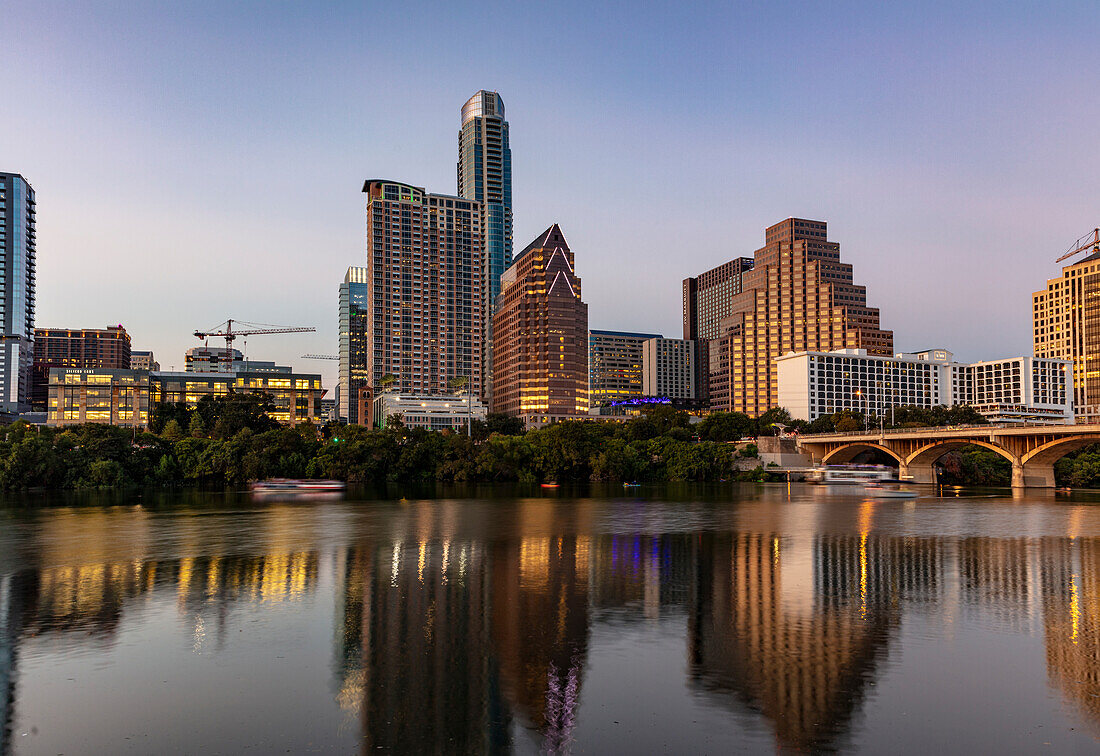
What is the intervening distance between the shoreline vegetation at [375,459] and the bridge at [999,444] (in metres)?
14.4

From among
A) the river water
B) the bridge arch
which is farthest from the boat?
the bridge arch

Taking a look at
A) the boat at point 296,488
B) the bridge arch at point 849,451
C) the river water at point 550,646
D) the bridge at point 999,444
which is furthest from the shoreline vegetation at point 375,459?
the river water at point 550,646

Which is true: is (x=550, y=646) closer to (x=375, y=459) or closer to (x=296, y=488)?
(x=296, y=488)

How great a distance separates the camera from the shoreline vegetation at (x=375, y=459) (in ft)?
466

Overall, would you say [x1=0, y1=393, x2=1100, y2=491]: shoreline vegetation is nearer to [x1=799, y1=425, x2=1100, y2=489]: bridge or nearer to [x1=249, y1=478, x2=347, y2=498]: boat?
[x1=249, y1=478, x2=347, y2=498]: boat

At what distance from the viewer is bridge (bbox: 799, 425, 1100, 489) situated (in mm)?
131375

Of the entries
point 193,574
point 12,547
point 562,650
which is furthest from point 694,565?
point 12,547

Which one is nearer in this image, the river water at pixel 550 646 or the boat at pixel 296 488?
the river water at pixel 550 646

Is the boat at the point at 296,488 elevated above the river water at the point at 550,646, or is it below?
below

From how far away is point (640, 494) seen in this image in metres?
129

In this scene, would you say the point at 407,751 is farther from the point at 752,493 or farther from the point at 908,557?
the point at 752,493

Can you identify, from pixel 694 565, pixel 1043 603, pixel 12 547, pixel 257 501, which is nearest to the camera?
pixel 1043 603

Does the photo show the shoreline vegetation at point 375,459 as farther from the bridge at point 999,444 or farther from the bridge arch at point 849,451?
the bridge at point 999,444

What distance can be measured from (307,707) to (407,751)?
4.75 m
